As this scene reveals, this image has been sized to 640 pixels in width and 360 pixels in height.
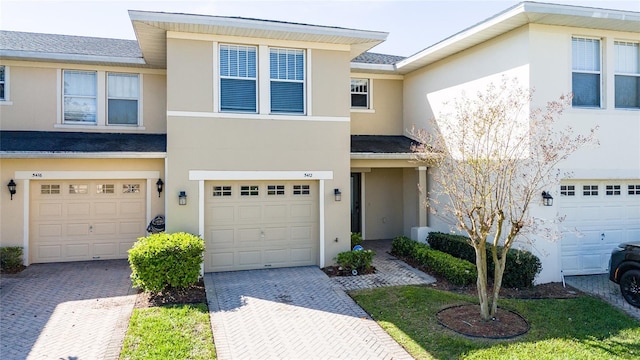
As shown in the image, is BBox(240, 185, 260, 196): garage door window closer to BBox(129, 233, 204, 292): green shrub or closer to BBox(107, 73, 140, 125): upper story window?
BBox(129, 233, 204, 292): green shrub

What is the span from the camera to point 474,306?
326 inches

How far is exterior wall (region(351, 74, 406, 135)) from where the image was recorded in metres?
14.7

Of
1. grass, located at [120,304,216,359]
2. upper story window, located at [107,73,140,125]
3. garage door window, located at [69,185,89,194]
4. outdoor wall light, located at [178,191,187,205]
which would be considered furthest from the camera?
upper story window, located at [107,73,140,125]

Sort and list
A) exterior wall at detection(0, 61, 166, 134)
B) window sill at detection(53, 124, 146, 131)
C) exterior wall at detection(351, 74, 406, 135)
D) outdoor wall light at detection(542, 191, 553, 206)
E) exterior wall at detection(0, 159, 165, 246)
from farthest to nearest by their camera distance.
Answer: exterior wall at detection(351, 74, 406, 135) < window sill at detection(53, 124, 146, 131) < exterior wall at detection(0, 61, 166, 134) < exterior wall at detection(0, 159, 165, 246) < outdoor wall light at detection(542, 191, 553, 206)

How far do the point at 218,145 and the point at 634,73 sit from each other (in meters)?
10.8

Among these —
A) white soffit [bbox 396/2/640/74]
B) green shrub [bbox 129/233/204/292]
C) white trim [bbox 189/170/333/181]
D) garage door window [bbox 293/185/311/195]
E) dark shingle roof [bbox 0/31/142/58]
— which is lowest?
green shrub [bbox 129/233/204/292]

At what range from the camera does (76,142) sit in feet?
38.2

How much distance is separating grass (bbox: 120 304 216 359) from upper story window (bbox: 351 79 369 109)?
908cm

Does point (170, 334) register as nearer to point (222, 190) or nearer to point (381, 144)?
point (222, 190)

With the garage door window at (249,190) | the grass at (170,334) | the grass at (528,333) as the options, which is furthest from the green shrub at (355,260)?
the grass at (170,334)

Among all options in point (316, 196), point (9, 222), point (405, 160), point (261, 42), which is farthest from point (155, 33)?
point (405, 160)

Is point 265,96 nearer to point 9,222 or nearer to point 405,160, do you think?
point 405,160

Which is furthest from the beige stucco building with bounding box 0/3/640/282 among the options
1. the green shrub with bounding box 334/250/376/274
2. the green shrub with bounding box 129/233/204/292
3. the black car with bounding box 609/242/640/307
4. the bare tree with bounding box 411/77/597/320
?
the green shrub with bounding box 129/233/204/292

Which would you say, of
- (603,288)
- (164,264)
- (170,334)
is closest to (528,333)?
(603,288)
